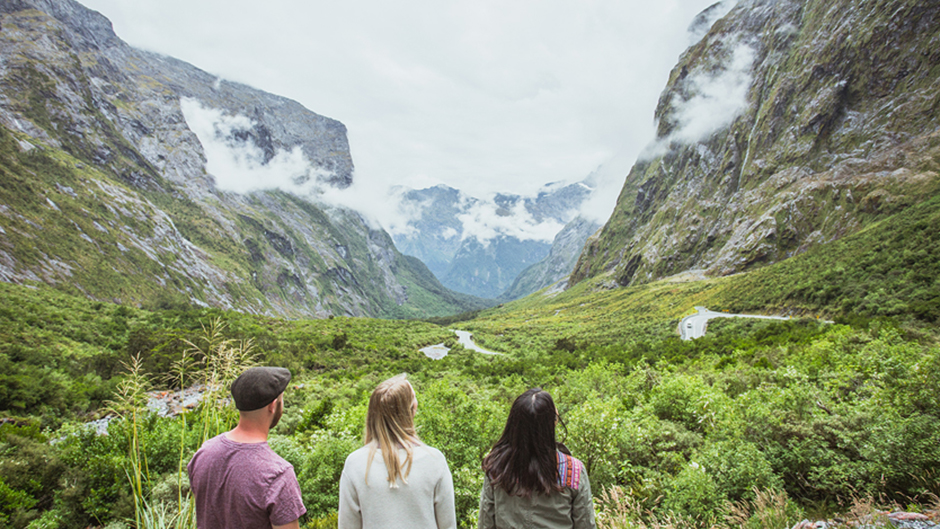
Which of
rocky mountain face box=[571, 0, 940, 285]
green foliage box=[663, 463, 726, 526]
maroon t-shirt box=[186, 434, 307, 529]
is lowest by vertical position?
green foliage box=[663, 463, 726, 526]

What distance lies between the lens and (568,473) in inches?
131

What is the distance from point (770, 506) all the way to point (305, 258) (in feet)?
608

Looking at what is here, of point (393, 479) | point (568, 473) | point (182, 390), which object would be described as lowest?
point (568, 473)

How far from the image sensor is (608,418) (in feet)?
26.3

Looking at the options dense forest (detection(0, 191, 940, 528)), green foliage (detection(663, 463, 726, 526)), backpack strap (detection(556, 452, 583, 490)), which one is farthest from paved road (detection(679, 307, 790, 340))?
backpack strap (detection(556, 452, 583, 490))

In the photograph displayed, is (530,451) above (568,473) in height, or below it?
above

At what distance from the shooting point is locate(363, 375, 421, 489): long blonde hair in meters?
2.94

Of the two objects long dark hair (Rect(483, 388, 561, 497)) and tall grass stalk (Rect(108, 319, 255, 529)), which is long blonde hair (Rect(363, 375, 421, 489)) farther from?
tall grass stalk (Rect(108, 319, 255, 529))

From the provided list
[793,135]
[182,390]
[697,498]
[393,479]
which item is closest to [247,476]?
[182,390]

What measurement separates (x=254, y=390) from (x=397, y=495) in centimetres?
151

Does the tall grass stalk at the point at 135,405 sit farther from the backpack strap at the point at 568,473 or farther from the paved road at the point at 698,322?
the paved road at the point at 698,322

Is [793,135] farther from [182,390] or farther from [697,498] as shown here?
[182,390]

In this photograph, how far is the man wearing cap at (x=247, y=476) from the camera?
110 inches

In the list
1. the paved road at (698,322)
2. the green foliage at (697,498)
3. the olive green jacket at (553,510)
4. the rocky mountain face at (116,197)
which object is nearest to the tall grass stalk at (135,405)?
the olive green jacket at (553,510)
